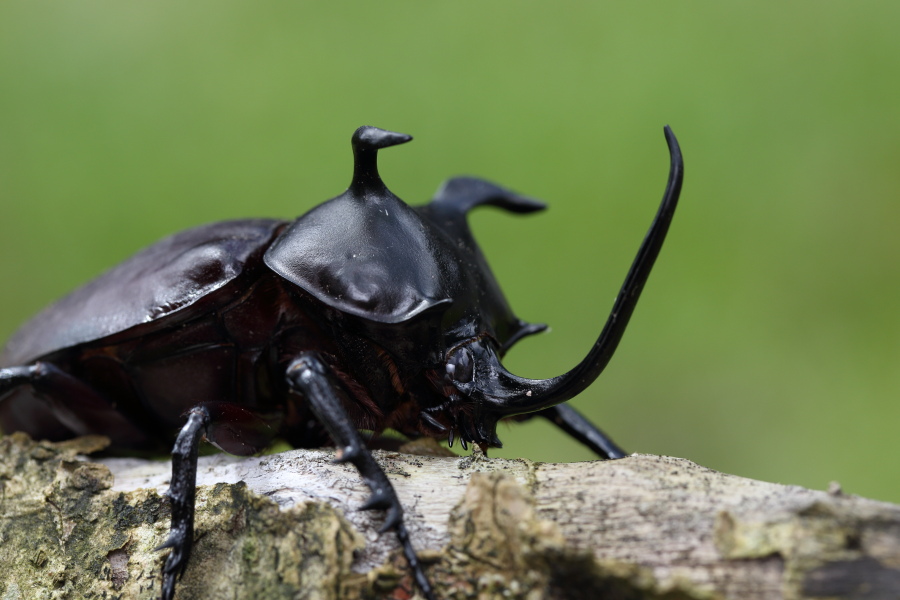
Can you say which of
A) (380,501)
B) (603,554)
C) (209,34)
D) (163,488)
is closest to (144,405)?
(163,488)

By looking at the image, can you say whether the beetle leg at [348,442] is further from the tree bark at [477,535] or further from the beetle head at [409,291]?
the beetle head at [409,291]

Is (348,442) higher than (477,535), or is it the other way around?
(348,442)

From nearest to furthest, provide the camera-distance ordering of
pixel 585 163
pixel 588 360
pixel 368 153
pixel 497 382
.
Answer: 1. pixel 588 360
2. pixel 497 382
3. pixel 368 153
4. pixel 585 163

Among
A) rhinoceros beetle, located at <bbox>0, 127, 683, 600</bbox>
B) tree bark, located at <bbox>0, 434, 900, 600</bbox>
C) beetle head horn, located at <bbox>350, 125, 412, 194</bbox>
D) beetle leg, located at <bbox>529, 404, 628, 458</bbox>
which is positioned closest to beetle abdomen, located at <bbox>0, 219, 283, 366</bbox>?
rhinoceros beetle, located at <bbox>0, 127, 683, 600</bbox>

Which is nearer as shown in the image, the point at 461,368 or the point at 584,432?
the point at 461,368

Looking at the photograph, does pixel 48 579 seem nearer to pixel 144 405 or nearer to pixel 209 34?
pixel 144 405

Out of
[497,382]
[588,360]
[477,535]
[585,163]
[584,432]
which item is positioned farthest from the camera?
[585,163]

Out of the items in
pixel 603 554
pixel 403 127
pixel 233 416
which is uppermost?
pixel 403 127

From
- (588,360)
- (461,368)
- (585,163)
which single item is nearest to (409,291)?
(461,368)

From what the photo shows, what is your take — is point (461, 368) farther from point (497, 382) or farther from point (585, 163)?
point (585, 163)
